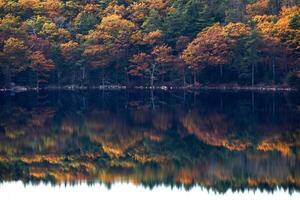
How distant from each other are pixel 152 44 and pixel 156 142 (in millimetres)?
34780

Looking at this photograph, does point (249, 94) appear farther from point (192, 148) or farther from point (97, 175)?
point (97, 175)

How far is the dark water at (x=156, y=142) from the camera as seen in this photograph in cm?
2594

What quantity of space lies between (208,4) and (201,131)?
116ft

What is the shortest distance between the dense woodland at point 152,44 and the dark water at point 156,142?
415 inches

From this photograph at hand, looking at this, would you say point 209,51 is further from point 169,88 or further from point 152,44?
point 152,44

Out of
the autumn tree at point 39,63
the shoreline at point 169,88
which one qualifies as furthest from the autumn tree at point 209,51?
the autumn tree at point 39,63

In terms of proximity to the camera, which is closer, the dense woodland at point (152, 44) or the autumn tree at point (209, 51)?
the dense woodland at point (152, 44)

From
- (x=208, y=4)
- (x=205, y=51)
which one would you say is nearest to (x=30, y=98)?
(x=205, y=51)

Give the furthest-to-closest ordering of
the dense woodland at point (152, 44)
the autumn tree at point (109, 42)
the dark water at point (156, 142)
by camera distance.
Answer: the autumn tree at point (109, 42), the dense woodland at point (152, 44), the dark water at point (156, 142)

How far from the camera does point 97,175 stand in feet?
86.4

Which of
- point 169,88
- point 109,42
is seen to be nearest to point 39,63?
point 109,42

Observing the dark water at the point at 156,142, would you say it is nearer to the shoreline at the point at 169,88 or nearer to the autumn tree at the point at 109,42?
the shoreline at the point at 169,88

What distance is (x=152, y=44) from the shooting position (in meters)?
67.4

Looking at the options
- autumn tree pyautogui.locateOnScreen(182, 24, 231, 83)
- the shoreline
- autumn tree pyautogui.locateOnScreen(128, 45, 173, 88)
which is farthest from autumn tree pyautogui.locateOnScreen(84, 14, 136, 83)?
autumn tree pyautogui.locateOnScreen(182, 24, 231, 83)
